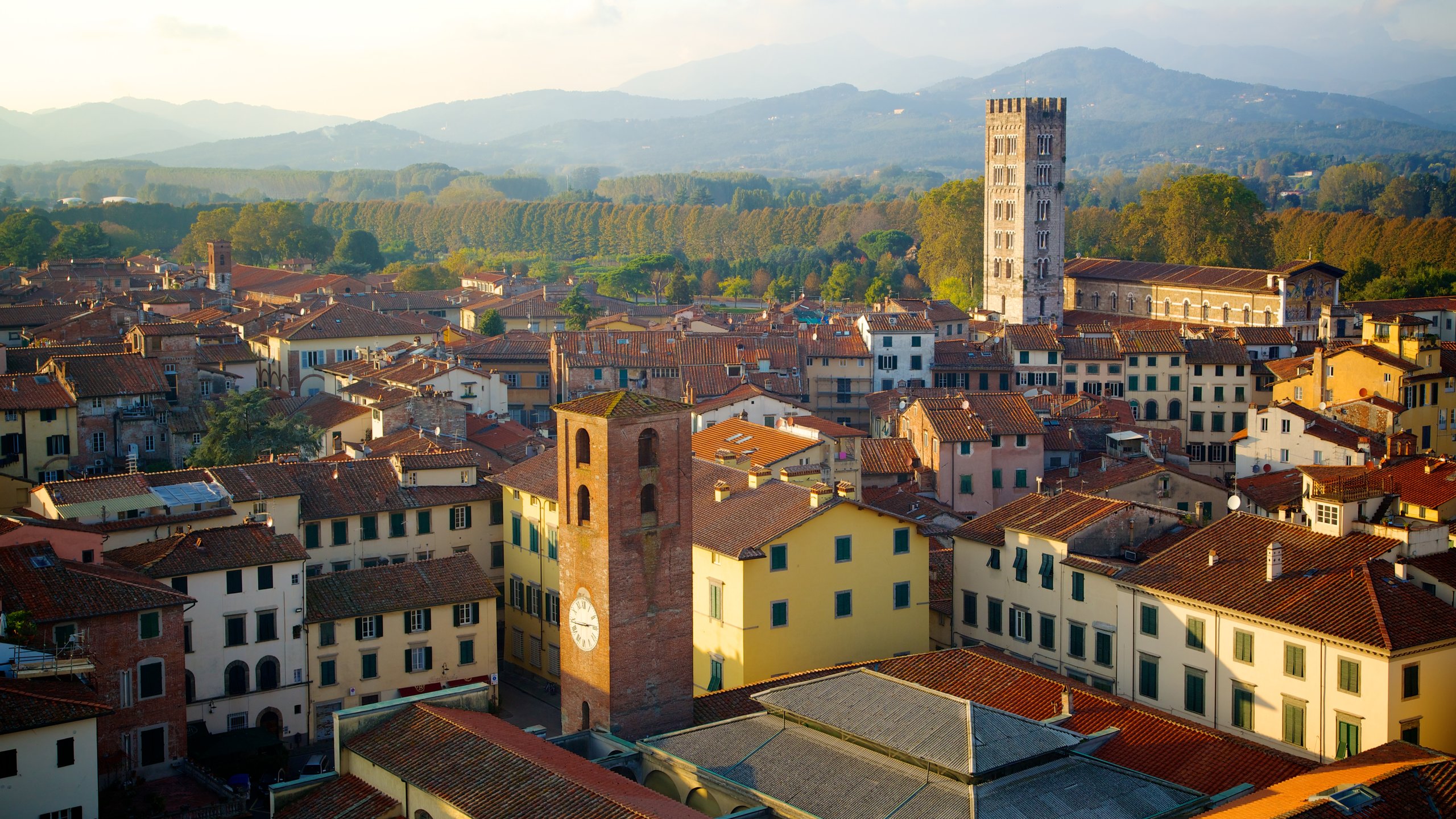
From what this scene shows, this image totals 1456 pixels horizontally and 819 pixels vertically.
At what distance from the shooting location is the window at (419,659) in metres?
32.7

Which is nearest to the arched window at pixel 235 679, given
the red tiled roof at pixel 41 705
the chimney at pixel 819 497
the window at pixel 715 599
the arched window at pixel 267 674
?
the arched window at pixel 267 674

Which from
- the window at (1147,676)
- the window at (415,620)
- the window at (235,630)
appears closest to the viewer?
the window at (1147,676)

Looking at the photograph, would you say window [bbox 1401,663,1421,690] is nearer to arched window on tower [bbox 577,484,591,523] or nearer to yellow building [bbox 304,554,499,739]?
arched window on tower [bbox 577,484,591,523]

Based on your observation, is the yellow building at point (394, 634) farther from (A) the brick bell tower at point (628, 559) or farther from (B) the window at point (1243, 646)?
(B) the window at point (1243, 646)

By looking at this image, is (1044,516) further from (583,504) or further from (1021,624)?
(583,504)

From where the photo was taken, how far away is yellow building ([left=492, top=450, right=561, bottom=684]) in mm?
35625

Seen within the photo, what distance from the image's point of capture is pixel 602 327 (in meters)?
76.3

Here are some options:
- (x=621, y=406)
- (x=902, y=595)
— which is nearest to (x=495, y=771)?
Result: (x=621, y=406)

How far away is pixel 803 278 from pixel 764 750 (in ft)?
339

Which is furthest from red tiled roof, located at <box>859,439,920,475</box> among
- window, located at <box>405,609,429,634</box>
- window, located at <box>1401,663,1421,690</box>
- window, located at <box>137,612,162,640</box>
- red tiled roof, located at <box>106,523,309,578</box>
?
window, located at <box>137,612,162,640</box>

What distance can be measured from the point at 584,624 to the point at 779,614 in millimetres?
6449

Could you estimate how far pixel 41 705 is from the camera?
23.1 meters

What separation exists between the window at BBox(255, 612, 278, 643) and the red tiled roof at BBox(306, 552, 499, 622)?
27.7 inches

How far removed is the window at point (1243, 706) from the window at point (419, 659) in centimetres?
1659
